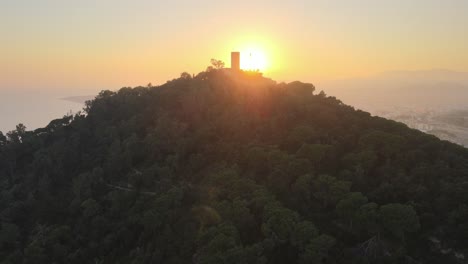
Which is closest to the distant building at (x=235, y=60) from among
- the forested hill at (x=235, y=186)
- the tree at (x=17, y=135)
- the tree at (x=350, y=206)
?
the forested hill at (x=235, y=186)

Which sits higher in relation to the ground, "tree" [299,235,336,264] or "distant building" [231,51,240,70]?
"distant building" [231,51,240,70]

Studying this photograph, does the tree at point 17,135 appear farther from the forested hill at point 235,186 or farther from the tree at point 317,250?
the tree at point 317,250

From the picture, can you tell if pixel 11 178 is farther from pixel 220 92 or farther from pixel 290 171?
pixel 290 171

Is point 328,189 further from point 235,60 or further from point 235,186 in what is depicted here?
point 235,60

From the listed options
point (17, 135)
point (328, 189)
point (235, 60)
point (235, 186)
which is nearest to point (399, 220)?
point (328, 189)

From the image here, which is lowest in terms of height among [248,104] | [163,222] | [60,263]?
[60,263]

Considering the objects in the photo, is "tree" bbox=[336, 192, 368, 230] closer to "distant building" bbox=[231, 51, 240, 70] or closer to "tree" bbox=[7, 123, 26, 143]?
"distant building" bbox=[231, 51, 240, 70]

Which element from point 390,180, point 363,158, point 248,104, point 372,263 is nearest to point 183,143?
point 248,104

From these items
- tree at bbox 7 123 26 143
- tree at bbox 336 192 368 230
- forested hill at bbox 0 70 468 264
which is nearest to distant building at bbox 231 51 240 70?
forested hill at bbox 0 70 468 264
